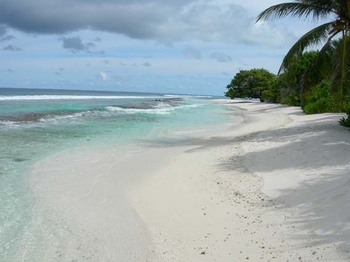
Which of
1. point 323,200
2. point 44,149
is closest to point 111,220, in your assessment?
point 323,200

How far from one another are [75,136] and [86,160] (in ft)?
19.4

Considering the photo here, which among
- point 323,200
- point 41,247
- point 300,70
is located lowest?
point 41,247

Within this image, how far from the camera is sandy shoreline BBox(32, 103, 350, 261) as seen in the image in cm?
512

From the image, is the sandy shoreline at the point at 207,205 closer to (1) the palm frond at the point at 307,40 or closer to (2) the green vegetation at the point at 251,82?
(1) the palm frond at the point at 307,40

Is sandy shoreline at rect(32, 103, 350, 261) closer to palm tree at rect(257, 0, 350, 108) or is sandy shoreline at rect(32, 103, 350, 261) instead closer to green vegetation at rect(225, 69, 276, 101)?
palm tree at rect(257, 0, 350, 108)

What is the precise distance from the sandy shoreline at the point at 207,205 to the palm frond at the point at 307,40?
16.8 feet

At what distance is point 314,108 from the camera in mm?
25609

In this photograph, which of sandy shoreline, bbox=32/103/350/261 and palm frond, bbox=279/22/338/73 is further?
palm frond, bbox=279/22/338/73

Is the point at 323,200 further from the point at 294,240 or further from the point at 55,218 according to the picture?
the point at 55,218

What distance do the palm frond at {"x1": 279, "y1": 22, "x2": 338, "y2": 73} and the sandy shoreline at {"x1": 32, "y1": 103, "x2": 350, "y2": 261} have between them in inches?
202

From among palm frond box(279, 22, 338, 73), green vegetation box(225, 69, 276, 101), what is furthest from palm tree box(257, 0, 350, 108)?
green vegetation box(225, 69, 276, 101)

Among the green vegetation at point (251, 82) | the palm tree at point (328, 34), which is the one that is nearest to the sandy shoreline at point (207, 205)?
the palm tree at point (328, 34)

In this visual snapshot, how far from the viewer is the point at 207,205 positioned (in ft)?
23.1

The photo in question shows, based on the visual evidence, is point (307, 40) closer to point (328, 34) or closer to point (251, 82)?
point (328, 34)
